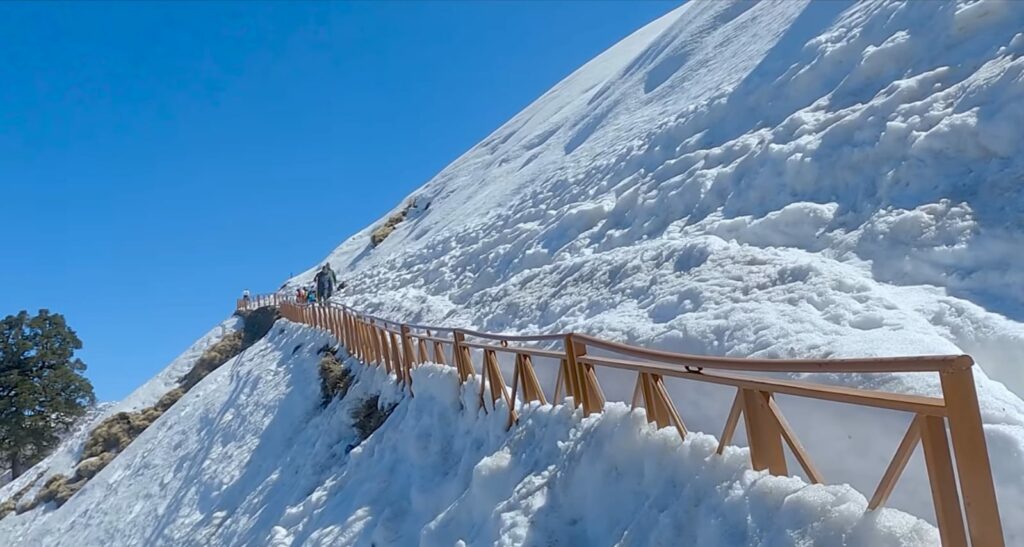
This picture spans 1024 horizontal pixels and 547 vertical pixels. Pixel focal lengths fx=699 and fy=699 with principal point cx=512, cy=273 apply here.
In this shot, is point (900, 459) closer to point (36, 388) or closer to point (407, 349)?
point (407, 349)

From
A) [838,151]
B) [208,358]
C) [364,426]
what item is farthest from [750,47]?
[208,358]

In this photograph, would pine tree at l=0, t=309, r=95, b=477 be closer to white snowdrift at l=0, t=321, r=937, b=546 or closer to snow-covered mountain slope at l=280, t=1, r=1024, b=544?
white snowdrift at l=0, t=321, r=937, b=546

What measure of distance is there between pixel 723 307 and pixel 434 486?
386 centimetres

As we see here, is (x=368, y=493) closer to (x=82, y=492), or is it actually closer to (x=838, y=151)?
(x=838, y=151)

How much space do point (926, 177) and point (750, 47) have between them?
411 inches

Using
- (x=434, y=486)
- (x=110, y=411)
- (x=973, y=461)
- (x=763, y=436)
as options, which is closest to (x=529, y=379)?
(x=434, y=486)

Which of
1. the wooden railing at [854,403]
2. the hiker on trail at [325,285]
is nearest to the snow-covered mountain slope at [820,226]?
the wooden railing at [854,403]

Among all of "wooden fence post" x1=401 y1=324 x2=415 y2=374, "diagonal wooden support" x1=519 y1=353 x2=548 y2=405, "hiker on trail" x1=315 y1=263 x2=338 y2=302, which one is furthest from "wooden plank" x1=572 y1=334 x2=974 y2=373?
"hiker on trail" x1=315 y1=263 x2=338 y2=302

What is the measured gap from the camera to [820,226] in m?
8.86

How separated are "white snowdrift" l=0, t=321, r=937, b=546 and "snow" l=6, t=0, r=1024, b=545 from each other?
0.09 feet

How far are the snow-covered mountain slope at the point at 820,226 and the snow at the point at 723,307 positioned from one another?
0.04 metres

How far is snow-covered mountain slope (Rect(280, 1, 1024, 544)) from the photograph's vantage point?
5992 mm

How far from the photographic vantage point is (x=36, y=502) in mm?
22312

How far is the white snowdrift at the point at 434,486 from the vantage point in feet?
12.7
